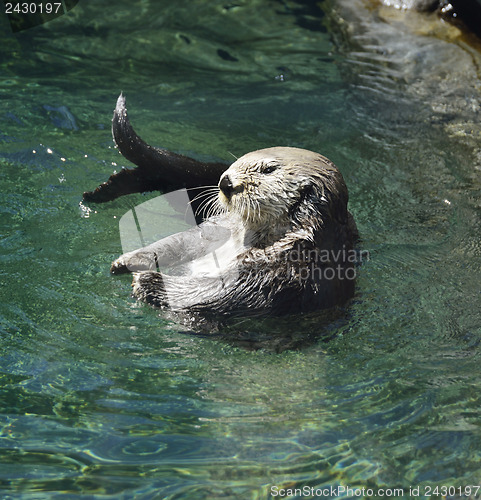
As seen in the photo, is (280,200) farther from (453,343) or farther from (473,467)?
(473,467)

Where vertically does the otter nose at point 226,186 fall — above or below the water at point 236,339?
above

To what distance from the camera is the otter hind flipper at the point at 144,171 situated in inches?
144

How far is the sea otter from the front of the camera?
11.1 feet

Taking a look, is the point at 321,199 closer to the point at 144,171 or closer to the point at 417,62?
the point at 144,171

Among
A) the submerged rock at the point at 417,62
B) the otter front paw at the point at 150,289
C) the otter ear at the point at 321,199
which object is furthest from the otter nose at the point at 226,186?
the submerged rock at the point at 417,62

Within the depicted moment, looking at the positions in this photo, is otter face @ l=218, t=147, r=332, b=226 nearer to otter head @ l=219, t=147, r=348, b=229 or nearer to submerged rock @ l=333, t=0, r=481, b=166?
otter head @ l=219, t=147, r=348, b=229

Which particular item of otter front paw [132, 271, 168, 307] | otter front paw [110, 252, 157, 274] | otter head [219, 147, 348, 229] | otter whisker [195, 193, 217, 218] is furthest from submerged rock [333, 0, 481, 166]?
otter front paw [132, 271, 168, 307]

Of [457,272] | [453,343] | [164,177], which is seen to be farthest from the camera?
[457,272]

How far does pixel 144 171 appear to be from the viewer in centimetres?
383

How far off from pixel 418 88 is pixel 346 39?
141cm

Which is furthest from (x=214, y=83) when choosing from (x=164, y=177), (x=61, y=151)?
(x=164, y=177)

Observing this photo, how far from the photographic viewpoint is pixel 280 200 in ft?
11.6

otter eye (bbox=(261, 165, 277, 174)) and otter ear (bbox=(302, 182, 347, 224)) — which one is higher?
otter ear (bbox=(302, 182, 347, 224))

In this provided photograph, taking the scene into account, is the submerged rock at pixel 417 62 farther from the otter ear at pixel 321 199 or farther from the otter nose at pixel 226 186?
the otter nose at pixel 226 186
